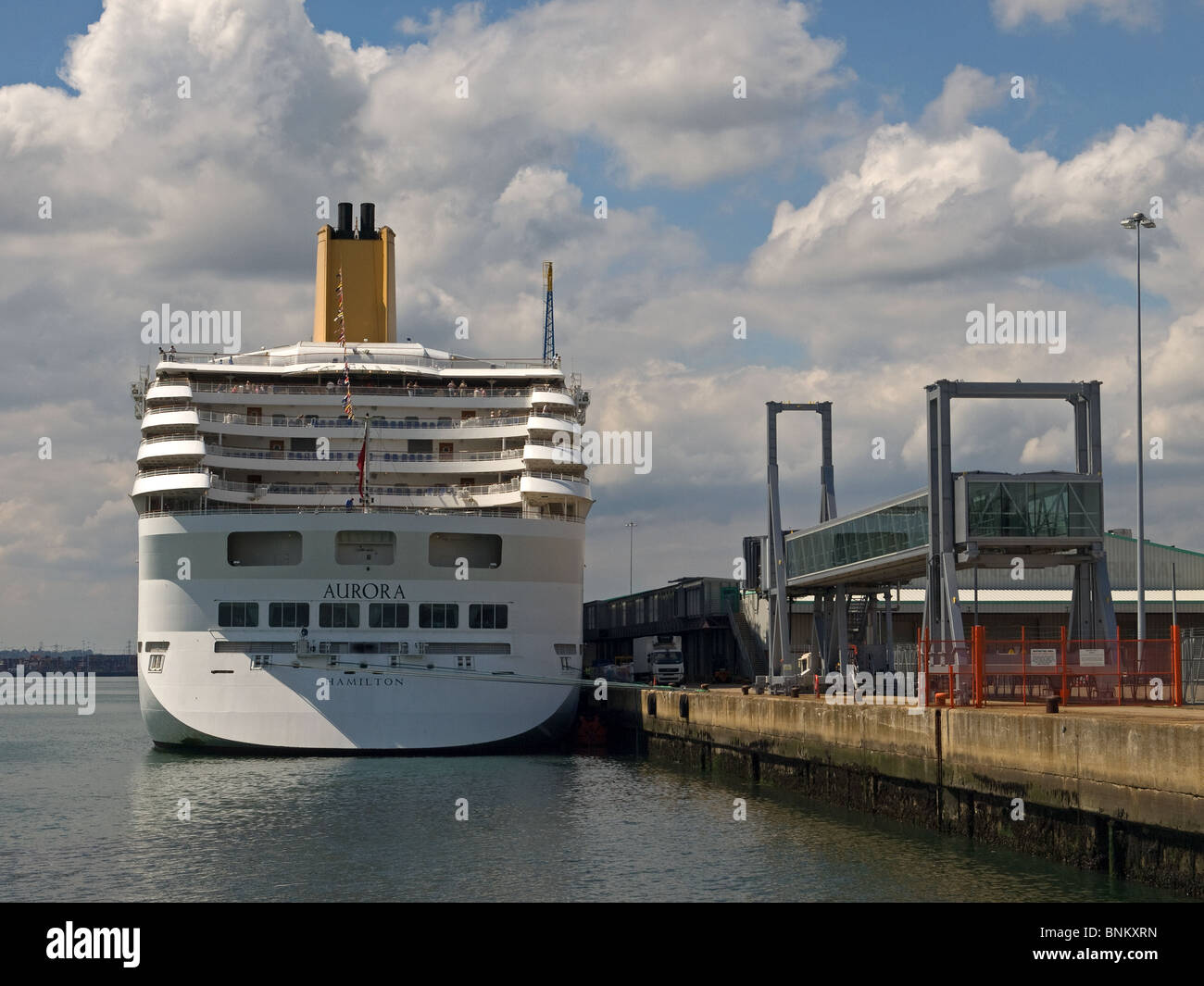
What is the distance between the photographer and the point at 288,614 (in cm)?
4394

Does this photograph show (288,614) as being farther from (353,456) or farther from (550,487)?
(550,487)

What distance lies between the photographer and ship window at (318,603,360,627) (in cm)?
4403

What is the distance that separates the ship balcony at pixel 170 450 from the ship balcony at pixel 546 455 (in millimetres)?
10685

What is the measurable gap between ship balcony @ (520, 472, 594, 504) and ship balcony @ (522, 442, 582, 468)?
509 millimetres

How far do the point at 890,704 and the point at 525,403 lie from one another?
882 inches

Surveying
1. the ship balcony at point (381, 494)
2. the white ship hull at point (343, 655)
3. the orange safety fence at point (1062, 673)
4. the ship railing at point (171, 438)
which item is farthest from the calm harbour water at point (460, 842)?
the ship railing at point (171, 438)

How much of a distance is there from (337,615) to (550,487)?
27.7ft

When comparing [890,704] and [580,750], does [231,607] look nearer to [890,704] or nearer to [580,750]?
[580,750]

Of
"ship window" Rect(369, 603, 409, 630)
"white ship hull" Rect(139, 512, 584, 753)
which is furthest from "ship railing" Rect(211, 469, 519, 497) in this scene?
"ship window" Rect(369, 603, 409, 630)

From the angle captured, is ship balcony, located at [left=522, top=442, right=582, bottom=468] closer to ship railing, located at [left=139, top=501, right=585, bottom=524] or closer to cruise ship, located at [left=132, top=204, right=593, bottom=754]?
cruise ship, located at [left=132, top=204, right=593, bottom=754]

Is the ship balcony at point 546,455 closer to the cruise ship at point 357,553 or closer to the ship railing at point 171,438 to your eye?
the cruise ship at point 357,553

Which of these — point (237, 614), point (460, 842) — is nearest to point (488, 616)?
point (237, 614)

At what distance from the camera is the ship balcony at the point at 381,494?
48.1 m
